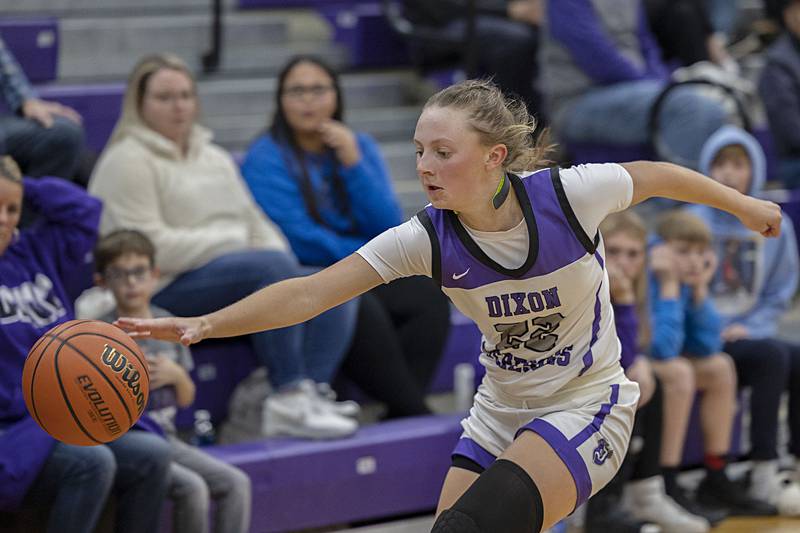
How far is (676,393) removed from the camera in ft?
16.1

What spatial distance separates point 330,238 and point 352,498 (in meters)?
0.97

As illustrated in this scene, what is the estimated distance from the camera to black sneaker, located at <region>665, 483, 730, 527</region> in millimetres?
4918

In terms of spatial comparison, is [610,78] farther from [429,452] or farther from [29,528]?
[29,528]

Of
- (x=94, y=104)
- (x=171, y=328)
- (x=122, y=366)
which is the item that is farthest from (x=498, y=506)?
(x=94, y=104)

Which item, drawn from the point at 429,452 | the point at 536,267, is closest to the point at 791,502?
the point at 429,452

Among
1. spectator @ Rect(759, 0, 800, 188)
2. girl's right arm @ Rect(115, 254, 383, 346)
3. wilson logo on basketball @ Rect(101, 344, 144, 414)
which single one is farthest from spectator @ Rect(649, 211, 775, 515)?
wilson logo on basketball @ Rect(101, 344, 144, 414)

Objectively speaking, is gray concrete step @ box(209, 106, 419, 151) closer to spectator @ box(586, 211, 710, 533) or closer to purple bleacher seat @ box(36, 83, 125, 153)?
purple bleacher seat @ box(36, 83, 125, 153)

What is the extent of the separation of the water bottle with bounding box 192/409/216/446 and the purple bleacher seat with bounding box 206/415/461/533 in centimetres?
16

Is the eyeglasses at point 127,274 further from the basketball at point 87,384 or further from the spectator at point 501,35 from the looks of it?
the spectator at point 501,35

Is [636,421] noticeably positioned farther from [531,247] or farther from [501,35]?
[501,35]

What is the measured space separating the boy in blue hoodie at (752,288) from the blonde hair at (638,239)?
0.59m

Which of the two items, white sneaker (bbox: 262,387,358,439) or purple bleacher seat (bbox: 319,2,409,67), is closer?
white sneaker (bbox: 262,387,358,439)

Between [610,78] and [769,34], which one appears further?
[769,34]

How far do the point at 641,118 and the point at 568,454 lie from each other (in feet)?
10.6
